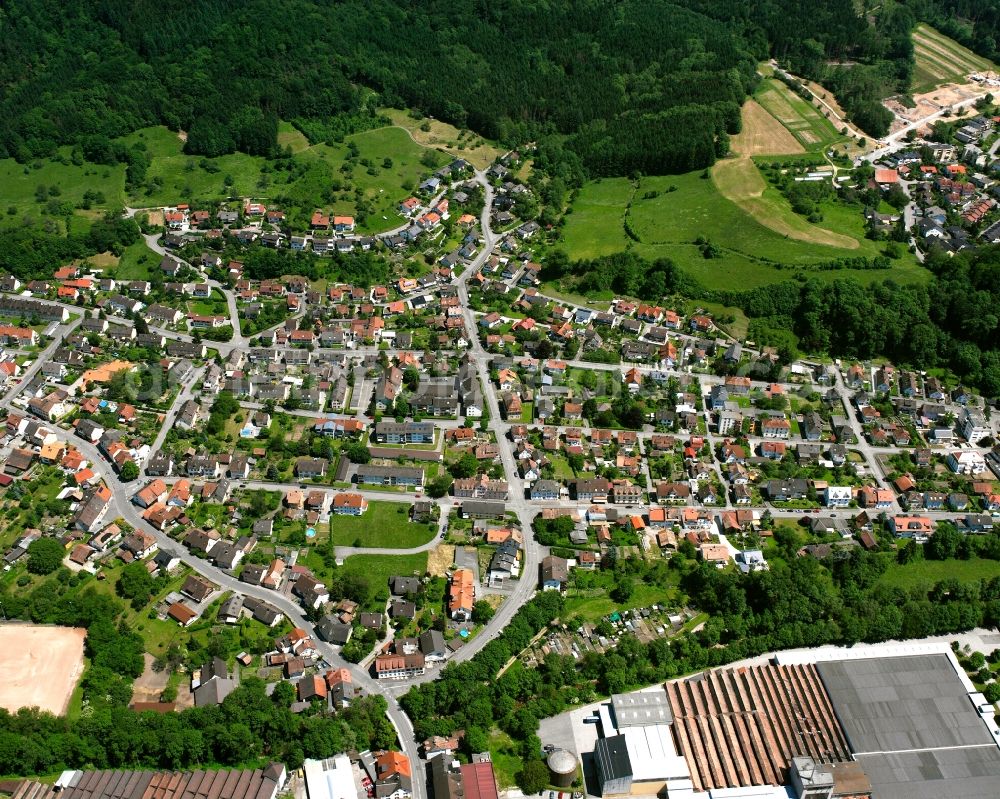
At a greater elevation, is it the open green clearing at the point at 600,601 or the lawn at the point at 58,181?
the open green clearing at the point at 600,601

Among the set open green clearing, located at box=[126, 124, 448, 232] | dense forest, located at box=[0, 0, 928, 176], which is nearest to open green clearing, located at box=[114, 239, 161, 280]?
open green clearing, located at box=[126, 124, 448, 232]

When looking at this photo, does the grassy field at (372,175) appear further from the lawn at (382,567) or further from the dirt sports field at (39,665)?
the dirt sports field at (39,665)

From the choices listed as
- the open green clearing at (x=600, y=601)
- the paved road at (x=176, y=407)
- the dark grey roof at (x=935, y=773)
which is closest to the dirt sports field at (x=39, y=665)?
the paved road at (x=176, y=407)

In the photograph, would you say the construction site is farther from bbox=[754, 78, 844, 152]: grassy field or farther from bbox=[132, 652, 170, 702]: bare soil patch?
bbox=[754, 78, 844, 152]: grassy field

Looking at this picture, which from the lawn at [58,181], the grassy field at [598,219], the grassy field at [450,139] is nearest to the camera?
the grassy field at [598,219]

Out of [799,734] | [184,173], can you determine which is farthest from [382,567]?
[184,173]
